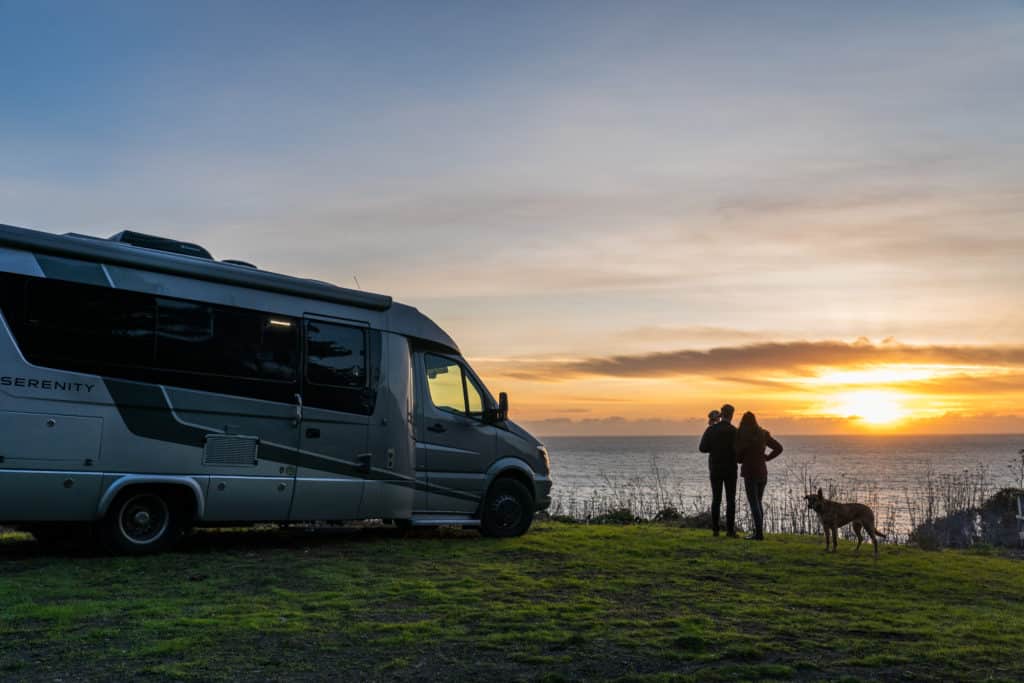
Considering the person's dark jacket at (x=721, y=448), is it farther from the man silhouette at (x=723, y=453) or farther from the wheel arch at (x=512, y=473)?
the wheel arch at (x=512, y=473)

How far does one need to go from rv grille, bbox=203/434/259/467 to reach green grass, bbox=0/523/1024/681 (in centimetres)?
113

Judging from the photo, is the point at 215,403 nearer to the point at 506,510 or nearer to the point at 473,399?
the point at 473,399

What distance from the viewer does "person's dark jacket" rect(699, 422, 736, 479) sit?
14867 mm

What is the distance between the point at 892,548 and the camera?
14195mm

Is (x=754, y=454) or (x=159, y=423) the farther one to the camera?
(x=754, y=454)

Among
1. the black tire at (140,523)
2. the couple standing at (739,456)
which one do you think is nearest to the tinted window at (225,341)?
the black tire at (140,523)

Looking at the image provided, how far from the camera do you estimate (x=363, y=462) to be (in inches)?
485

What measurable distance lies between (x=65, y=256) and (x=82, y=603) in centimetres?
389

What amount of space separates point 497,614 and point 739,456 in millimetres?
8003

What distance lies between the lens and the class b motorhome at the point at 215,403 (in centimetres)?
969

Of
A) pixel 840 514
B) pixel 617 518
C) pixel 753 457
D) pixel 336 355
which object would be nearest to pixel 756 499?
pixel 753 457

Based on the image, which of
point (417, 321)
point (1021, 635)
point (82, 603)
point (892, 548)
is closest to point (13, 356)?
point (82, 603)

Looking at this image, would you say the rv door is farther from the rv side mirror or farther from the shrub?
the shrub

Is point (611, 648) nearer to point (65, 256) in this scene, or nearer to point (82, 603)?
point (82, 603)
